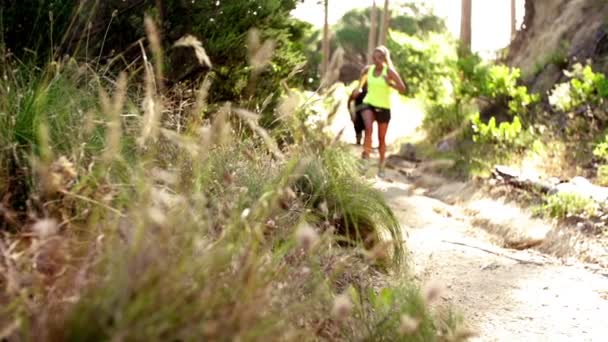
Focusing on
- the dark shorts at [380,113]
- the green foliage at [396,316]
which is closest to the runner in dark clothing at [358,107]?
the dark shorts at [380,113]

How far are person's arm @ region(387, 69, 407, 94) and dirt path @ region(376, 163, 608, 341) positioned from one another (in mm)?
2052

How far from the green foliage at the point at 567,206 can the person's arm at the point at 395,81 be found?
7.74 feet

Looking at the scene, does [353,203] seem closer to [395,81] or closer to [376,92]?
[395,81]

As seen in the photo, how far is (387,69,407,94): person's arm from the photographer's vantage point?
847 cm

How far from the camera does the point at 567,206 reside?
21.3 feet

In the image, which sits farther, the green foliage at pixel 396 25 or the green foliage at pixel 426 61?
the green foliage at pixel 396 25

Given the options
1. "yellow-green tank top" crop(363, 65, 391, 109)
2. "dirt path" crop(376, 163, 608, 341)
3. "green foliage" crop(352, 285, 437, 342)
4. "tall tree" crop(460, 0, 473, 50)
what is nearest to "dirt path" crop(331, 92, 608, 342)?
"dirt path" crop(376, 163, 608, 341)

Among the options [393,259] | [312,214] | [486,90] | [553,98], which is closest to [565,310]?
[393,259]

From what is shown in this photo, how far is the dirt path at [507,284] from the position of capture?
3.97m

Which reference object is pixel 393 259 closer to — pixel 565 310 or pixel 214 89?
pixel 565 310

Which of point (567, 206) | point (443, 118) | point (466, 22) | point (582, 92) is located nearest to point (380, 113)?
point (582, 92)

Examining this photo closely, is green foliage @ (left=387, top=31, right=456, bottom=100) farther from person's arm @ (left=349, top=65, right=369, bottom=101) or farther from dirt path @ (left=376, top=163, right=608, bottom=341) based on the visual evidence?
dirt path @ (left=376, top=163, right=608, bottom=341)

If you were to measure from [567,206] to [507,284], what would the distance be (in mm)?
2043

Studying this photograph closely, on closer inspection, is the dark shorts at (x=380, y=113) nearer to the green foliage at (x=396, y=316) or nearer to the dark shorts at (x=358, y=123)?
the dark shorts at (x=358, y=123)
